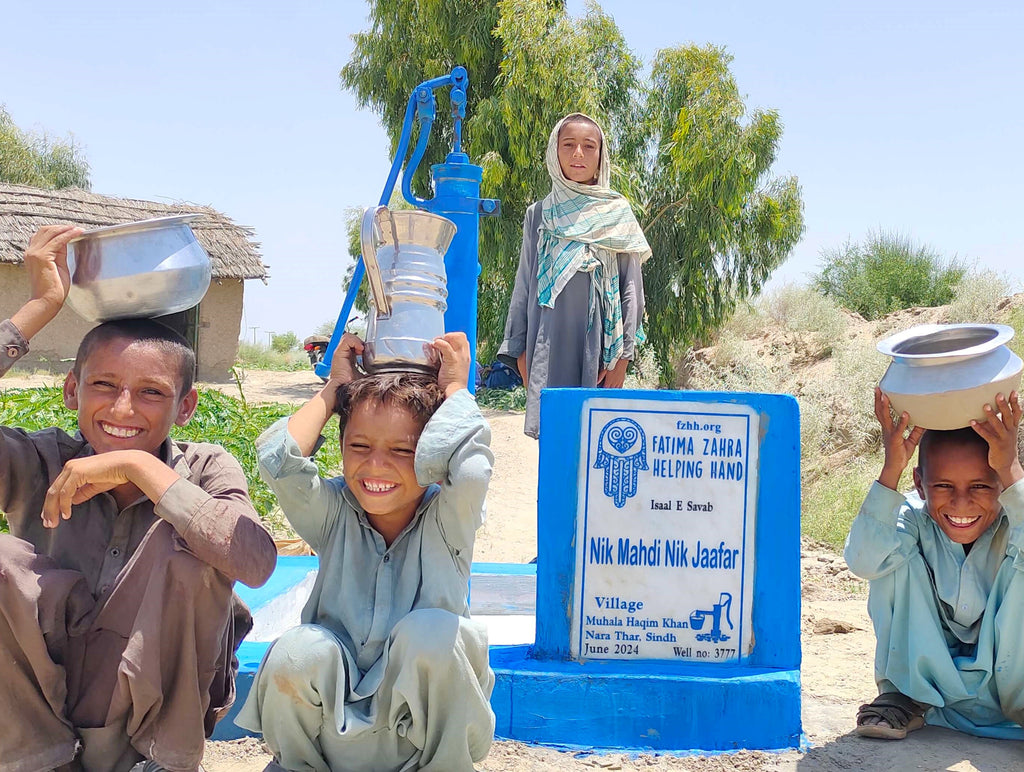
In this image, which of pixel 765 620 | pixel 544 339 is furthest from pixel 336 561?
pixel 544 339

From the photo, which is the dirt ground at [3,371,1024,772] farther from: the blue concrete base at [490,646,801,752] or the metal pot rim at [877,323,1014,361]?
the metal pot rim at [877,323,1014,361]

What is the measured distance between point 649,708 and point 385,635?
94 centimetres

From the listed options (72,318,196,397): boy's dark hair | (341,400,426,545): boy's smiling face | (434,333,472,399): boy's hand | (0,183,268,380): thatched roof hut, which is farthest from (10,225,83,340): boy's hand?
(0,183,268,380): thatched roof hut

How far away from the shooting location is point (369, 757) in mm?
1995

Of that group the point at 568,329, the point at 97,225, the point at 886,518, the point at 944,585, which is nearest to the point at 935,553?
the point at 944,585

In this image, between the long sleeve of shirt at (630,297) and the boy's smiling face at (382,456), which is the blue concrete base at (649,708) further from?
the long sleeve of shirt at (630,297)

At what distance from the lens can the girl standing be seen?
4230 mm

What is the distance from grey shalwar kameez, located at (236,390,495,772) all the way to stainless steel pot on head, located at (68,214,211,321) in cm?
45

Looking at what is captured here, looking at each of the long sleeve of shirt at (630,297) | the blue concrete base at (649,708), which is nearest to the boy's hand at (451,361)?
the blue concrete base at (649,708)

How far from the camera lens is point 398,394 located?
2.08 m

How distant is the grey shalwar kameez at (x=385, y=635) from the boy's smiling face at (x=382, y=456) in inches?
3.1

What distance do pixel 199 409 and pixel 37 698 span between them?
483 cm

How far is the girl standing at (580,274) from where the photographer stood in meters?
4.23

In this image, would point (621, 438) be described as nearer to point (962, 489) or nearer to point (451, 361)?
point (451, 361)
